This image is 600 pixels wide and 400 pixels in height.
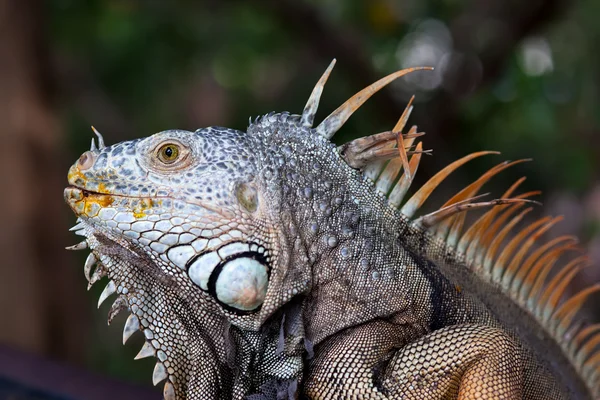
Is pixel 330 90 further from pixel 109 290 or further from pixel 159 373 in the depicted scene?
pixel 159 373

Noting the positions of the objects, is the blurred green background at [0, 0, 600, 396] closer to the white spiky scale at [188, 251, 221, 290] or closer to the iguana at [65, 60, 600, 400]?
the iguana at [65, 60, 600, 400]

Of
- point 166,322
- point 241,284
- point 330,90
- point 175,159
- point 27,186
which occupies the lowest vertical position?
point 27,186

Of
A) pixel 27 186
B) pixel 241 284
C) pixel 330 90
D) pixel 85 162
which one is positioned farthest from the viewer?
pixel 27 186

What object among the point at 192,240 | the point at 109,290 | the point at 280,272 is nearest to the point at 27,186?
the point at 109,290

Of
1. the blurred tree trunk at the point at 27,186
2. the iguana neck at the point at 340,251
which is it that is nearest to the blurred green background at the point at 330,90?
the blurred tree trunk at the point at 27,186

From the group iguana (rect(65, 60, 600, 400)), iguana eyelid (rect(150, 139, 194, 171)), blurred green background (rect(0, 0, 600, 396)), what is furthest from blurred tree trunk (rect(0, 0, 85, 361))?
iguana eyelid (rect(150, 139, 194, 171))

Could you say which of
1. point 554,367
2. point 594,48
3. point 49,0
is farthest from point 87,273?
point 594,48

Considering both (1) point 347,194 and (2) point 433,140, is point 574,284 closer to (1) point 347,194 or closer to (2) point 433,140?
(2) point 433,140
